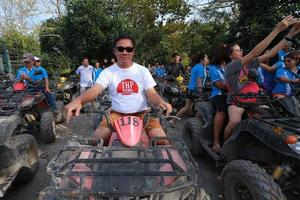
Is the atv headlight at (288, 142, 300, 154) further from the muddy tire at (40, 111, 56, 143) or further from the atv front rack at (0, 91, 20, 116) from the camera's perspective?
the muddy tire at (40, 111, 56, 143)

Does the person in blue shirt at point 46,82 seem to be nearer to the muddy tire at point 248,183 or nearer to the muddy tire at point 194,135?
the muddy tire at point 194,135

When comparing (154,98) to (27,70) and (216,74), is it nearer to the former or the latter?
(216,74)

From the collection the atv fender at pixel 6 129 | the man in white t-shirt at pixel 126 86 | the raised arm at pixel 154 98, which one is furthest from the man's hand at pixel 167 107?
the atv fender at pixel 6 129

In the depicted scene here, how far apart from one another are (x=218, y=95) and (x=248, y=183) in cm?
221

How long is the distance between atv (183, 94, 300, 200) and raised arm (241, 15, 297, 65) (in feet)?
1.58

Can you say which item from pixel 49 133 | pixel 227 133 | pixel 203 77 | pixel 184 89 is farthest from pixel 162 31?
pixel 227 133

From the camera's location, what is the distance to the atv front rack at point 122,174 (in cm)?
254

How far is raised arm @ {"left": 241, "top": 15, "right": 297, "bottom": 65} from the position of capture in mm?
3836

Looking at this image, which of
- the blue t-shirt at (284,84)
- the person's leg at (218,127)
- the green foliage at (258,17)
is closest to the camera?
the person's leg at (218,127)

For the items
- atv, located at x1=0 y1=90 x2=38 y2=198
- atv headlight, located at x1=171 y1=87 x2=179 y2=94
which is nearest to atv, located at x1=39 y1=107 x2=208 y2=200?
atv, located at x1=0 y1=90 x2=38 y2=198

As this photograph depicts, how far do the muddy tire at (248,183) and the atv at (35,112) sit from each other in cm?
440

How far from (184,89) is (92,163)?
25.4 feet

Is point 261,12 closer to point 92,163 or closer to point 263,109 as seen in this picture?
point 263,109

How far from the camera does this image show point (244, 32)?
50.4 feet
